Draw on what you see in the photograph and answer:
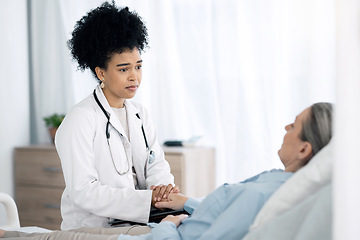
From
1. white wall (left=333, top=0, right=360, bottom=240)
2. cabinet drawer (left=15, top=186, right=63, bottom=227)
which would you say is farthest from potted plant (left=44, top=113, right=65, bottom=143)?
white wall (left=333, top=0, right=360, bottom=240)

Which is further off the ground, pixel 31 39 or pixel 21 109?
pixel 31 39

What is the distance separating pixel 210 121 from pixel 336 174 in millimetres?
2909

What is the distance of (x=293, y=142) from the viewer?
1512mm

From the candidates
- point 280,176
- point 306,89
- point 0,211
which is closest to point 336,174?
point 280,176

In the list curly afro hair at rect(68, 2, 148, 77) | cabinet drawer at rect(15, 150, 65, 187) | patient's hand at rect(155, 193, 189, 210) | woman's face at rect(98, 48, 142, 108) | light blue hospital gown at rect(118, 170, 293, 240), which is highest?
curly afro hair at rect(68, 2, 148, 77)

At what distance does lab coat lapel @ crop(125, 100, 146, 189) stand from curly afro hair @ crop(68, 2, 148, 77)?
0.27 metres

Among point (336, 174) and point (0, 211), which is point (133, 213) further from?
point (0, 211)

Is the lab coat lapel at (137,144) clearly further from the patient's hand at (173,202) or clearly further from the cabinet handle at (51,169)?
the cabinet handle at (51,169)

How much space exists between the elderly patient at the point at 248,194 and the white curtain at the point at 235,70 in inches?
73.1

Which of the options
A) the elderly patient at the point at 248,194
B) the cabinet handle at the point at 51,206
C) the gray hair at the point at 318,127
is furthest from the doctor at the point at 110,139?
the cabinet handle at the point at 51,206

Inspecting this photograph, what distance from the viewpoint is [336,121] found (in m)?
0.76

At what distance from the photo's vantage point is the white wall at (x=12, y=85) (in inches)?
152

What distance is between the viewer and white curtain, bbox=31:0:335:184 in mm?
3316

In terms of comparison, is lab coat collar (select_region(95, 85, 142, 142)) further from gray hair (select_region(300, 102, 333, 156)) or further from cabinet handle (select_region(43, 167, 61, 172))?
cabinet handle (select_region(43, 167, 61, 172))
